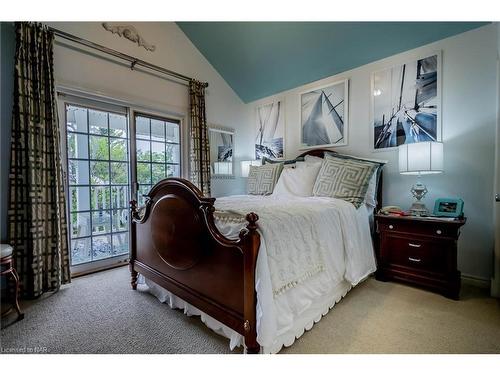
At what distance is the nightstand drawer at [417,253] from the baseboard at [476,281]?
597mm

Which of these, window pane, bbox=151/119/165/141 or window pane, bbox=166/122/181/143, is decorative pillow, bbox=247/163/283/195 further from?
window pane, bbox=151/119/165/141

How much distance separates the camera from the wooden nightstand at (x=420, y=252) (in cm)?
192

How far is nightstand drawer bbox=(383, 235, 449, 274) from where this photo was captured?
1.97m

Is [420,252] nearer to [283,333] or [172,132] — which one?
[283,333]

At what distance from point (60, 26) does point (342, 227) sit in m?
3.33

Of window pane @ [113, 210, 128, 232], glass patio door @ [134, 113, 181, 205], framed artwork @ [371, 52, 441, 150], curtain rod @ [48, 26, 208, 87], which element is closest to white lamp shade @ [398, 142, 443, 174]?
framed artwork @ [371, 52, 441, 150]

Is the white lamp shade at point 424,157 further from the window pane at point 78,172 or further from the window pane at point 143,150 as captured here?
the window pane at point 78,172

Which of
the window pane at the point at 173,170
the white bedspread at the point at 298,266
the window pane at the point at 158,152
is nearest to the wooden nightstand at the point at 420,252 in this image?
the white bedspread at the point at 298,266

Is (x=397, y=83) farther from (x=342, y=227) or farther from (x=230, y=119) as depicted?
(x=230, y=119)

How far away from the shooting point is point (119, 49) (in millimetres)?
2805

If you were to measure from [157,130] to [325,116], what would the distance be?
235 cm

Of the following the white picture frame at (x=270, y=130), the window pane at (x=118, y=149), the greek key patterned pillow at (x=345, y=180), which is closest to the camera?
the greek key patterned pillow at (x=345, y=180)

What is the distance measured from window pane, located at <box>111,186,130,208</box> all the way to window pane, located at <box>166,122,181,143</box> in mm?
932

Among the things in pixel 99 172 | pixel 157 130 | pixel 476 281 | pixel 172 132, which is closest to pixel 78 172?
pixel 99 172
